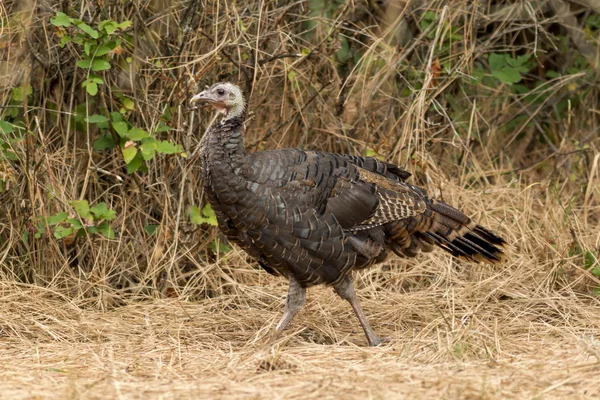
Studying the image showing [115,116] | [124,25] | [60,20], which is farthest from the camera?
[115,116]

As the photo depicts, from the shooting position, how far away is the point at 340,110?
6449 mm

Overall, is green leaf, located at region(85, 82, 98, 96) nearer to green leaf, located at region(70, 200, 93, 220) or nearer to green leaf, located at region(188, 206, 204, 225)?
green leaf, located at region(70, 200, 93, 220)

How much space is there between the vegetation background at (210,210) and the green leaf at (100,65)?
48 millimetres

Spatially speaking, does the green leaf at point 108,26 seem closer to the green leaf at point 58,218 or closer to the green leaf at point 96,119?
the green leaf at point 96,119

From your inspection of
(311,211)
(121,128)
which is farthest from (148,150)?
(311,211)

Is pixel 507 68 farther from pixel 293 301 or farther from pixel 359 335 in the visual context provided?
pixel 293 301

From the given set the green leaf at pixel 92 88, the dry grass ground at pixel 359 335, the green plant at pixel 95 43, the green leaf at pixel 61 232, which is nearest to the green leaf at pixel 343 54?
the dry grass ground at pixel 359 335

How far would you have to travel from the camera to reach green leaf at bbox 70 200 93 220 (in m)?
5.38

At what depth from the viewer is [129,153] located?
17.7 feet

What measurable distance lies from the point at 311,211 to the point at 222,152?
1.86ft

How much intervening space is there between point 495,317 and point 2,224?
3165mm

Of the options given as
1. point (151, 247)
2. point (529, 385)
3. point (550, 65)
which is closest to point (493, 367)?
point (529, 385)

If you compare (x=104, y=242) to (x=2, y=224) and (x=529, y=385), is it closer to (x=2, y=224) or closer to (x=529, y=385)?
(x=2, y=224)

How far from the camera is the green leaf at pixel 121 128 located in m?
5.50
